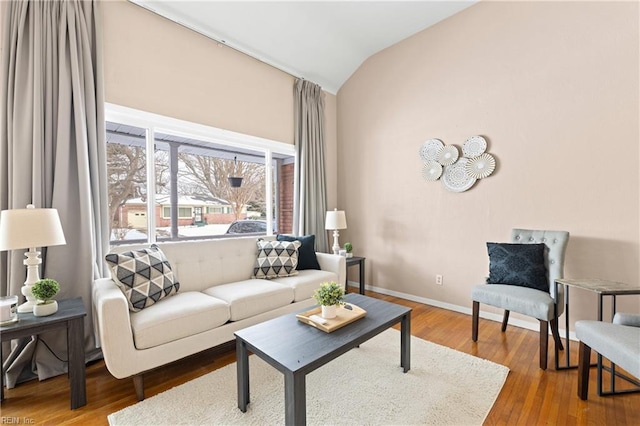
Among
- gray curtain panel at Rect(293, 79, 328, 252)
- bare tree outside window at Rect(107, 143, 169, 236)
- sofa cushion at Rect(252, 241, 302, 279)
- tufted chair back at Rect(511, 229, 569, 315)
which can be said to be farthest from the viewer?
gray curtain panel at Rect(293, 79, 328, 252)

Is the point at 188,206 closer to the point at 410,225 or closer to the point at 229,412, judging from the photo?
the point at 229,412

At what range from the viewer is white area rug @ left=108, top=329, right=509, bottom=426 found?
1522 millimetres

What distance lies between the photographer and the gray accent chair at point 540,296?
1.98m

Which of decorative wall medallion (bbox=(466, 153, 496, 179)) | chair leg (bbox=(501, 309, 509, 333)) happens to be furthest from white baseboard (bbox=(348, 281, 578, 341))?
decorative wall medallion (bbox=(466, 153, 496, 179))

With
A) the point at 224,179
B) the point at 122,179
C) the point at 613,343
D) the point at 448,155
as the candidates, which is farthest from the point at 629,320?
the point at 122,179

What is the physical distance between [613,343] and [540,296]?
714mm

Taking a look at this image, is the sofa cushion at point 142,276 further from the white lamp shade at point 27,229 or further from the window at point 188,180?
the window at point 188,180

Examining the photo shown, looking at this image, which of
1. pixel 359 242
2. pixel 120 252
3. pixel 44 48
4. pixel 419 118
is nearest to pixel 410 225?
pixel 359 242

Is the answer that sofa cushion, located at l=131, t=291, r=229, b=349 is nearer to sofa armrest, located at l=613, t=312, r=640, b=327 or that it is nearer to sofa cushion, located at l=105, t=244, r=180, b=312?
sofa cushion, located at l=105, t=244, r=180, b=312

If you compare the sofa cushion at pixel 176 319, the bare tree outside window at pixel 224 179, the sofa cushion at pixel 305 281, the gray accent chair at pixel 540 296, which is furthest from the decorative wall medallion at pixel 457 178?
the sofa cushion at pixel 176 319

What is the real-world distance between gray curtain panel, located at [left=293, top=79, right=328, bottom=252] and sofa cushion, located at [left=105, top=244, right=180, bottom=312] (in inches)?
Answer: 73.4

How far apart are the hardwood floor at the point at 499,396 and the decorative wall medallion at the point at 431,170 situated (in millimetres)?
1733

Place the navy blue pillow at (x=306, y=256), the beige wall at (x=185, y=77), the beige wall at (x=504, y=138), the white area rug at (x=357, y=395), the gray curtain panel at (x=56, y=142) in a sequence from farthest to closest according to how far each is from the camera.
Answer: the navy blue pillow at (x=306, y=256) < the beige wall at (x=185, y=77) < the beige wall at (x=504, y=138) < the gray curtain panel at (x=56, y=142) < the white area rug at (x=357, y=395)

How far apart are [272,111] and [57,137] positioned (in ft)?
6.96
